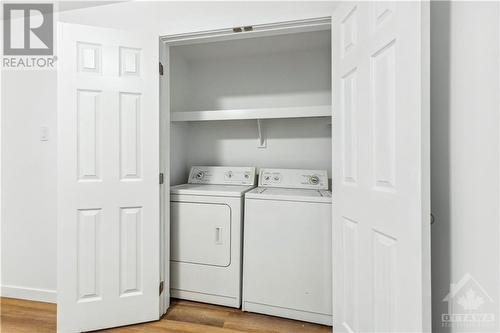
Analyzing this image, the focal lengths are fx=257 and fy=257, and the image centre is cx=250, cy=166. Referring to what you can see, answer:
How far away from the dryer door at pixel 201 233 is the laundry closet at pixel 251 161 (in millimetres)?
17

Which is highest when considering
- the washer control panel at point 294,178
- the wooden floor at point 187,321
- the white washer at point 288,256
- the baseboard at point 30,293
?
the washer control panel at point 294,178

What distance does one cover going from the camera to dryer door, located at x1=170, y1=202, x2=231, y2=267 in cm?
198

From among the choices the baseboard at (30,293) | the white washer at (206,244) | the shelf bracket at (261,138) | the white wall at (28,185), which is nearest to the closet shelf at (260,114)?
the shelf bracket at (261,138)

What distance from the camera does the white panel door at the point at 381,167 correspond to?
0.90 metres

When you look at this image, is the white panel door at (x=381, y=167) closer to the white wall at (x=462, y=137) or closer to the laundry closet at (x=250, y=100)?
the white wall at (x=462, y=137)

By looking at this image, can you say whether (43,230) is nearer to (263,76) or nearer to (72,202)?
(72,202)

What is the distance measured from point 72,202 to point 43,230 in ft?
2.43

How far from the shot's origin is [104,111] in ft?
5.59

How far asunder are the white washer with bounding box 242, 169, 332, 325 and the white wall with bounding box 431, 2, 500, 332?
2.51 ft

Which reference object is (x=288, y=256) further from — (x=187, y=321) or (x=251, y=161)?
(x=251, y=161)

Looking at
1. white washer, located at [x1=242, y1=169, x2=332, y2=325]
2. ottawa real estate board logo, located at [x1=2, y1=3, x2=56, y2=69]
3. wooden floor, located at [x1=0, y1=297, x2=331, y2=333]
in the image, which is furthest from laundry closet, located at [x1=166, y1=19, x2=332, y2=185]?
wooden floor, located at [x1=0, y1=297, x2=331, y2=333]

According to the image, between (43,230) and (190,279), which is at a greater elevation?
(43,230)

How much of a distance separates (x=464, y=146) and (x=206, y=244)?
1.70m

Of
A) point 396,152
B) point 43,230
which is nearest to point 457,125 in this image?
point 396,152
